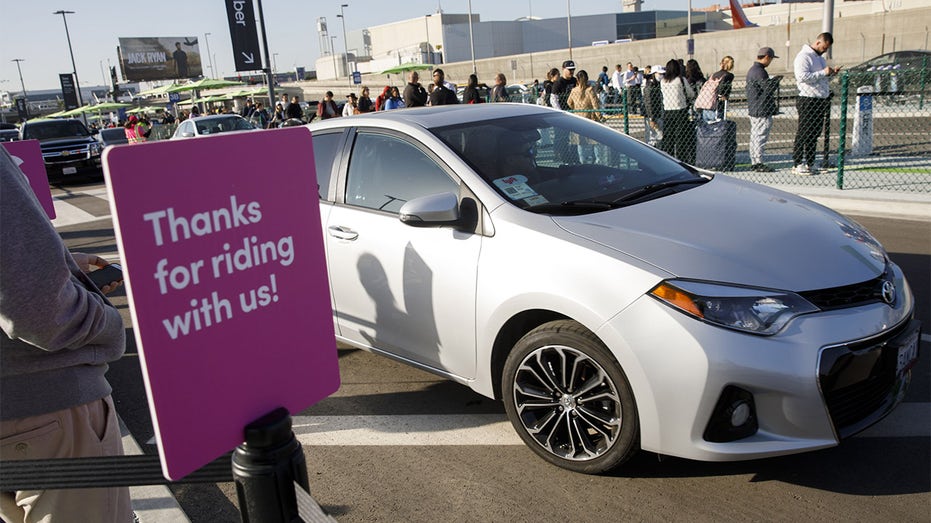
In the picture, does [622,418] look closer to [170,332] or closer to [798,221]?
[798,221]

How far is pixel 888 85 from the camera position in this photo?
1396 cm

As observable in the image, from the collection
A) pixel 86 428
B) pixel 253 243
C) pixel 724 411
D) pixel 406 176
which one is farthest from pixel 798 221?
pixel 86 428

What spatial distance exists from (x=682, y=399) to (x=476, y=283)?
1110 mm

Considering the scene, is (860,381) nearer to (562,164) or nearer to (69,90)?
(562,164)

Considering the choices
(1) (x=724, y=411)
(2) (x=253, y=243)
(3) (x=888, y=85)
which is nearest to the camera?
(2) (x=253, y=243)

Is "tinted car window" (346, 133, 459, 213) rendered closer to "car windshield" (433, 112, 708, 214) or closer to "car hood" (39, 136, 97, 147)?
"car windshield" (433, 112, 708, 214)

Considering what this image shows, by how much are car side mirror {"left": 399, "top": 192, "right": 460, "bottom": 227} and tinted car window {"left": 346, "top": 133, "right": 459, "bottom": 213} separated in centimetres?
19

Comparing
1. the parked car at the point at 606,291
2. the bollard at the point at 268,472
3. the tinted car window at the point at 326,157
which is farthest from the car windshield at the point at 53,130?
the bollard at the point at 268,472

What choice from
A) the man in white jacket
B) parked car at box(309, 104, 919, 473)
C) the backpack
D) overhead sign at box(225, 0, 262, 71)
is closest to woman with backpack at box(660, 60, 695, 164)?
the backpack

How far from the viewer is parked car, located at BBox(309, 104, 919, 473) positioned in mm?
2797

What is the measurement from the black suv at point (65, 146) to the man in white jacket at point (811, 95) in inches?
655

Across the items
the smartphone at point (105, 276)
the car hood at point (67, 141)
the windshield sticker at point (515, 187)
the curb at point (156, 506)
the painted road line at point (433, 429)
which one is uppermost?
the smartphone at point (105, 276)

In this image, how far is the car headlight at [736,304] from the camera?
2.79 metres

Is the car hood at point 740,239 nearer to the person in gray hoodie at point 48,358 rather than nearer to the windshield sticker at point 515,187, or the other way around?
the windshield sticker at point 515,187
